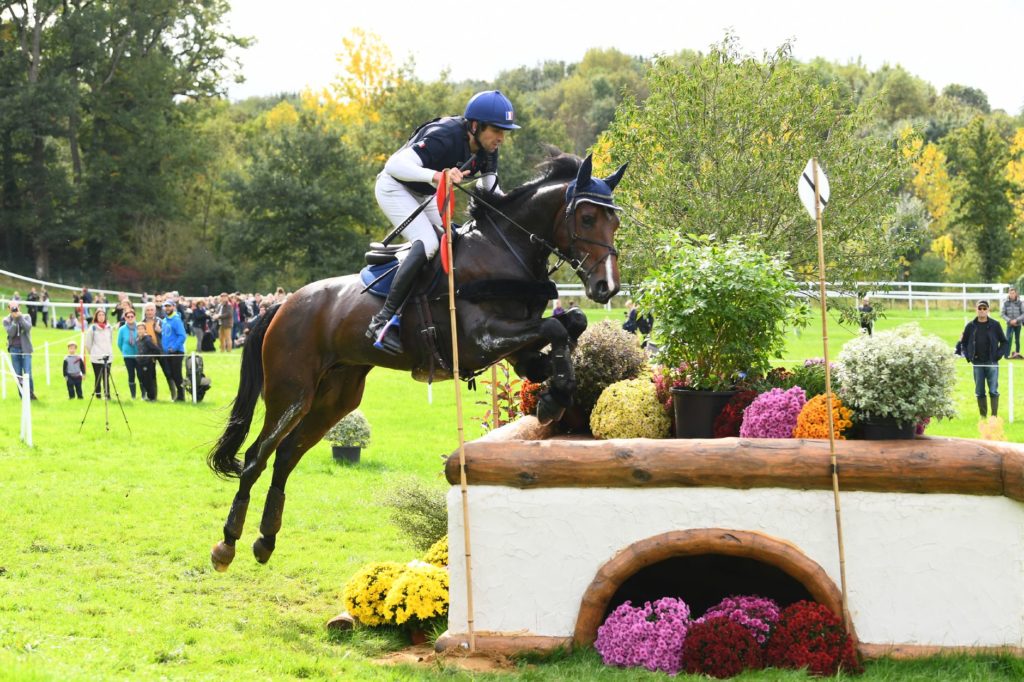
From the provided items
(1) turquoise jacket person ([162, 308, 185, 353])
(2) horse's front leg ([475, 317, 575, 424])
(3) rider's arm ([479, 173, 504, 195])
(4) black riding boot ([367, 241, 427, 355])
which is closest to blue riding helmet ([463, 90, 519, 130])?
(3) rider's arm ([479, 173, 504, 195])

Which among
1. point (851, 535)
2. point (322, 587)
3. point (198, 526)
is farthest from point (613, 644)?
point (198, 526)

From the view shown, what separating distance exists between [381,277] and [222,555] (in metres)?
2.27

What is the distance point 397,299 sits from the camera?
20.8 ft

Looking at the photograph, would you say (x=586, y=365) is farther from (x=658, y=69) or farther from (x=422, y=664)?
(x=658, y=69)

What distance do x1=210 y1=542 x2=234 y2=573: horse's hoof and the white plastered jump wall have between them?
2407 millimetres

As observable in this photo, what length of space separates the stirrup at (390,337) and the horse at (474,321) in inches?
4.0

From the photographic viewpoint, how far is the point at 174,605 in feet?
21.8

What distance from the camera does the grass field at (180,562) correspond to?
17.0ft

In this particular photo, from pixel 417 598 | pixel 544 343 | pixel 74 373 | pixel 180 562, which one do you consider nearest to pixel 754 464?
pixel 544 343

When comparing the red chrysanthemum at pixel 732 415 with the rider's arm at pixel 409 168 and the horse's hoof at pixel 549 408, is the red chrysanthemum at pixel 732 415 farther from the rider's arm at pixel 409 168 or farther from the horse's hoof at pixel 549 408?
the rider's arm at pixel 409 168

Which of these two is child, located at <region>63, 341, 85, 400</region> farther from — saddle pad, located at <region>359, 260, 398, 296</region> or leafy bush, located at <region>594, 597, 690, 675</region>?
leafy bush, located at <region>594, 597, 690, 675</region>

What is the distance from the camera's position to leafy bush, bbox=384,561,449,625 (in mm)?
5992

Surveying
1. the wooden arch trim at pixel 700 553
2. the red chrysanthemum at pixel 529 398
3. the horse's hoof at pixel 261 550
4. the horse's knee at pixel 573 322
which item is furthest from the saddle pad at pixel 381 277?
the wooden arch trim at pixel 700 553

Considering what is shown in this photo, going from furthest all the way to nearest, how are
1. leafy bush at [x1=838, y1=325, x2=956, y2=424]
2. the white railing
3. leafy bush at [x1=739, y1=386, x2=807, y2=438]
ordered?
1. the white railing
2. leafy bush at [x1=739, y1=386, x2=807, y2=438]
3. leafy bush at [x1=838, y1=325, x2=956, y2=424]
